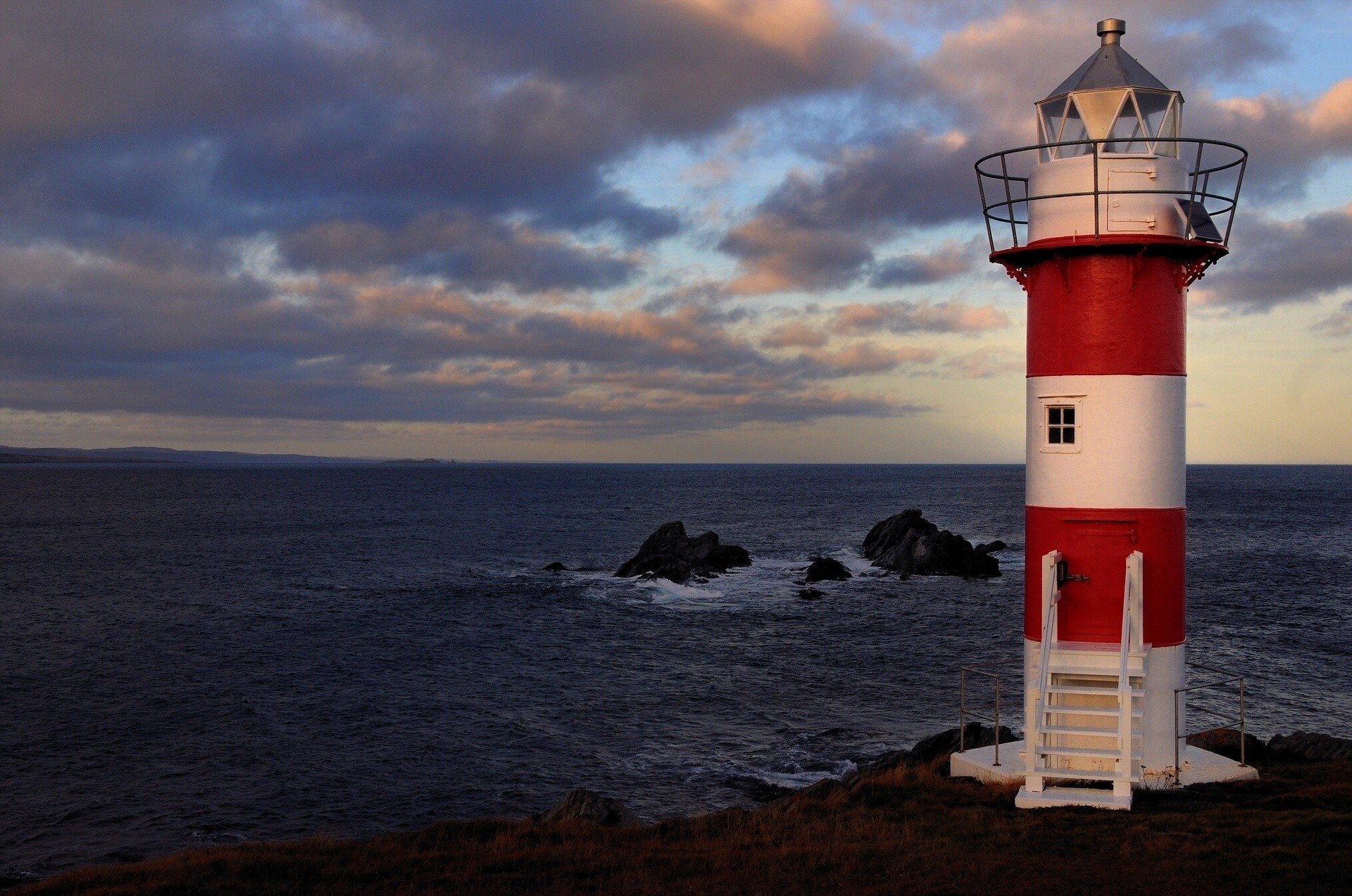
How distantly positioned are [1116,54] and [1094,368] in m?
3.85

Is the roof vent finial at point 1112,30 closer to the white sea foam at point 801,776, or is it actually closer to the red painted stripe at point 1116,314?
the red painted stripe at point 1116,314

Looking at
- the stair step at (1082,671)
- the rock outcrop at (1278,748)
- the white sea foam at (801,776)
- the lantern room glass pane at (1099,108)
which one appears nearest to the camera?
the stair step at (1082,671)

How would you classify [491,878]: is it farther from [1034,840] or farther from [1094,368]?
[1094,368]

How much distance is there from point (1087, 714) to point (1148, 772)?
1.04 m

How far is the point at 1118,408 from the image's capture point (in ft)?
37.9

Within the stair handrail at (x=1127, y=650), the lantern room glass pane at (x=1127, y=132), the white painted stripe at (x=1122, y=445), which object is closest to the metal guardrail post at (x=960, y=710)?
the stair handrail at (x=1127, y=650)

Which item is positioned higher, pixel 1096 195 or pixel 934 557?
pixel 1096 195

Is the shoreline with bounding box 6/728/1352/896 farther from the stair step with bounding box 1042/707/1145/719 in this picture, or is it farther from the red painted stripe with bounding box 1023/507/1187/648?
the red painted stripe with bounding box 1023/507/1187/648

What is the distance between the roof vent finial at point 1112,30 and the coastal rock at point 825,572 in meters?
38.5

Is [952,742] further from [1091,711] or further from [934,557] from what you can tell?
[934,557]

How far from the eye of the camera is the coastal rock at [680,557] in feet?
165

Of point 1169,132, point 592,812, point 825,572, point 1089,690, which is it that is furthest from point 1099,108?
point 825,572

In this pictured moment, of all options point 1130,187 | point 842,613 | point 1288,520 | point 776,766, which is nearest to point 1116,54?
point 1130,187

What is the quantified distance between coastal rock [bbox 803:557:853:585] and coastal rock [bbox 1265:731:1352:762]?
34354 millimetres
